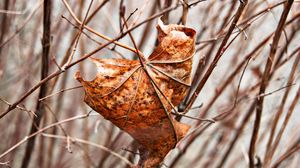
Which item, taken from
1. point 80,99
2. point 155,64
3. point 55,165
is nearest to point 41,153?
point 55,165

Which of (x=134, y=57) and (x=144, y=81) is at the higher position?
(x=144, y=81)

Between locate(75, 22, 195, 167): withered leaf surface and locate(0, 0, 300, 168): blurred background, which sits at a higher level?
locate(75, 22, 195, 167): withered leaf surface

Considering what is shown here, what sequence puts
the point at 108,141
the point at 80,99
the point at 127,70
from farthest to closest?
the point at 80,99 → the point at 108,141 → the point at 127,70

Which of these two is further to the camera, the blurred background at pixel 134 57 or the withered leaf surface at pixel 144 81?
the blurred background at pixel 134 57

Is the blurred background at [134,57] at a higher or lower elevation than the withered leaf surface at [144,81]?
lower

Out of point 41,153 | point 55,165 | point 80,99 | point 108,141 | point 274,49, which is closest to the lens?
point 274,49

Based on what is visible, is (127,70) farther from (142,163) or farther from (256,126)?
(256,126)

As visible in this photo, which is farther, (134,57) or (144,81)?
(134,57)

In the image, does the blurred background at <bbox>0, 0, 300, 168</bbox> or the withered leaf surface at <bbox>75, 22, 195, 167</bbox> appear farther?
the blurred background at <bbox>0, 0, 300, 168</bbox>
